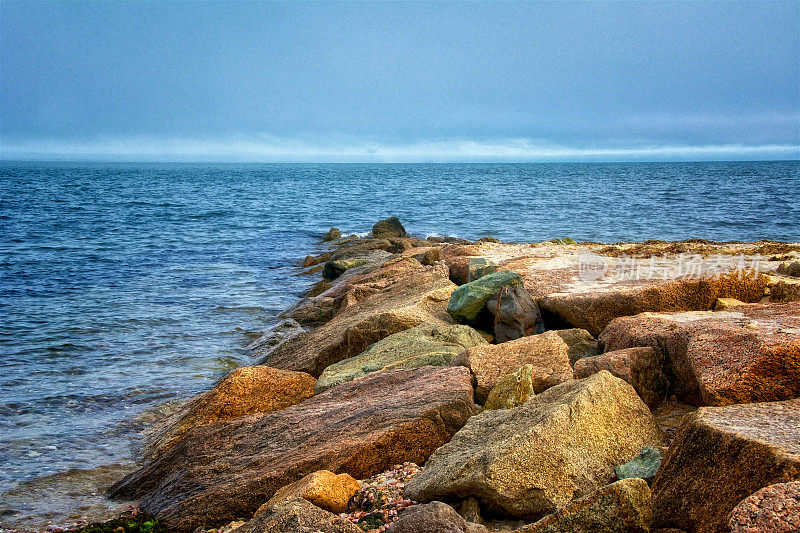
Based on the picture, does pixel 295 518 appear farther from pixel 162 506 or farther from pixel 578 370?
pixel 578 370

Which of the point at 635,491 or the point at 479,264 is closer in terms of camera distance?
the point at 635,491

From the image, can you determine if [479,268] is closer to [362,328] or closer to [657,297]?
[362,328]

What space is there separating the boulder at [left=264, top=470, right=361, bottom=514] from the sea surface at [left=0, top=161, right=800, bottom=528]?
114 inches

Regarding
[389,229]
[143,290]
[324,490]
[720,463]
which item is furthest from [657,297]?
[389,229]

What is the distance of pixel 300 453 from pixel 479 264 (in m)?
6.08

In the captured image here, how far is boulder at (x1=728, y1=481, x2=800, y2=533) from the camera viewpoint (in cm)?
229

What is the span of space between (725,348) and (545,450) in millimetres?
1758

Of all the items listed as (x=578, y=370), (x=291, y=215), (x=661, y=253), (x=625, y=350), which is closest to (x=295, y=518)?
(x=578, y=370)

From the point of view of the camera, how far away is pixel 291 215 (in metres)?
39.6

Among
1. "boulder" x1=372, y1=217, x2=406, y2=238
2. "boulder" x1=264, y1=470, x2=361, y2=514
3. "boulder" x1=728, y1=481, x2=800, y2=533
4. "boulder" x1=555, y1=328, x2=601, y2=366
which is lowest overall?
"boulder" x1=372, y1=217, x2=406, y2=238

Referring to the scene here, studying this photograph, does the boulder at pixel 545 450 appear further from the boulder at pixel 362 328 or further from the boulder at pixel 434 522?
the boulder at pixel 362 328

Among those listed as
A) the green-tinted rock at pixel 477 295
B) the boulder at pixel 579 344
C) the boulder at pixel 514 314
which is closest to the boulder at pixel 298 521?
the boulder at pixel 579 344

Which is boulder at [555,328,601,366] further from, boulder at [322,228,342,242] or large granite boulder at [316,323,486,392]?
boulder at [322,228,342,242]

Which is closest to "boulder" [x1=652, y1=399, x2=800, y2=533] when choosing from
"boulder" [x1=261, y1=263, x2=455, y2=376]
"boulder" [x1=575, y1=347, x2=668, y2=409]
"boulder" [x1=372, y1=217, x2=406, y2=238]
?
"boulder" [x1=575, y1=347, x2=668, y2=409]
